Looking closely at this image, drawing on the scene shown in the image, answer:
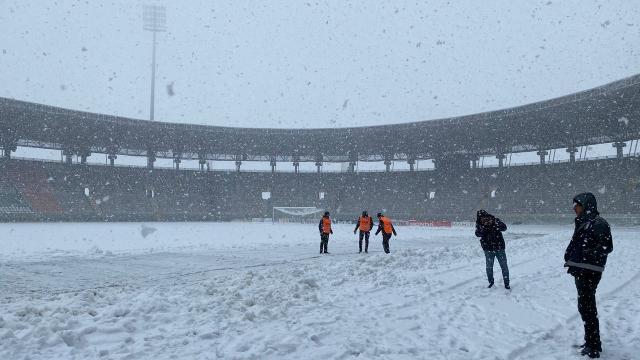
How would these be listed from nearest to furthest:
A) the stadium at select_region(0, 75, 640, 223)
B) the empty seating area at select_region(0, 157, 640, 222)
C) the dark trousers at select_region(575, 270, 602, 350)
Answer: the dark trousers at select_region(575, 270, 602, 350) → the stadium at select_region(0, 75, 640, 223) → the empty seating area at select_region(0, 157, 640, 222)

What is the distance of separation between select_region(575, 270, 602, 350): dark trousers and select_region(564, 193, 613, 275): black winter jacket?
3.0 inches

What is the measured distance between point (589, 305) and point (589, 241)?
0.69m

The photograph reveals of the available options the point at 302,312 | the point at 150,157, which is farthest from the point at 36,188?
the point at 302,312

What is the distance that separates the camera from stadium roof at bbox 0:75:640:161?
36.4 m

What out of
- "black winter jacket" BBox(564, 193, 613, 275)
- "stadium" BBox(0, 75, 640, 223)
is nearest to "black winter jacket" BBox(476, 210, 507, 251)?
"black winter jacket" BBox(564, 193, 613, 275)

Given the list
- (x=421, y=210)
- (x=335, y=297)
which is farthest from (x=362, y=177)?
(x=335, y=297)

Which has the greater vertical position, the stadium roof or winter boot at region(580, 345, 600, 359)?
the stadium roof

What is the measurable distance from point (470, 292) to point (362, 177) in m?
46.8

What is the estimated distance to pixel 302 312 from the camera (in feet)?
20.8

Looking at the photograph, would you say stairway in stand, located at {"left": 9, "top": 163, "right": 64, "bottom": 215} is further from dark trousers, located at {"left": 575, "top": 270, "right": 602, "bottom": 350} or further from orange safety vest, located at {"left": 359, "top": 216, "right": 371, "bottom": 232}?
dark trousers, located at {"left": 575, "top": 270, "right": 602, "bottom": 350}

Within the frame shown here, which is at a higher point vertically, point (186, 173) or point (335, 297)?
point (186, 173)

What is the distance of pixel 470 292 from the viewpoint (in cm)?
790

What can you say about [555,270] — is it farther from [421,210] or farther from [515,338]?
[421,210]

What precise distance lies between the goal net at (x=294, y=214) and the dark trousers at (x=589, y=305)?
43922mm
